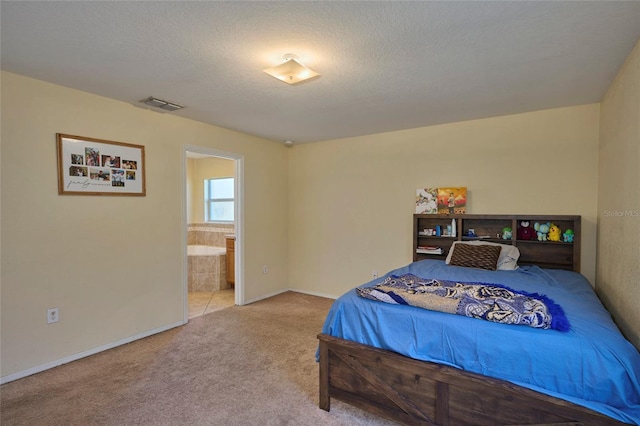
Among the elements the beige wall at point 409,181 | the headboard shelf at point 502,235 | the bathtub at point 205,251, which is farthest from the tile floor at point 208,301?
the headboard shelf at point 502,235

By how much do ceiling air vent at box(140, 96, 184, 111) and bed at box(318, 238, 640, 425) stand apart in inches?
98.8

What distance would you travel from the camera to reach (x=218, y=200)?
20.2ft

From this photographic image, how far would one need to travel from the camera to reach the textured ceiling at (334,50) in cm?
167

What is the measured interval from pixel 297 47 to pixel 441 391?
2.20 meters

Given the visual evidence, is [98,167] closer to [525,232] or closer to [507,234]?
[507,234]

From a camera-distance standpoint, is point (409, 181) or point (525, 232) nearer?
point (525, 232)

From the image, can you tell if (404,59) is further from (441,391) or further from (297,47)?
(441,391)

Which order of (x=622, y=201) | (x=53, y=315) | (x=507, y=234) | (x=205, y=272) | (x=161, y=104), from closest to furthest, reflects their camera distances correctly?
Answer: (x=622, y=201)
(x=53, y=315)
(x=161, y=104)
(x=507, y=234)
(x=205, y=272)

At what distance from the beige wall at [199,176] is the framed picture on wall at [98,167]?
2.86 m

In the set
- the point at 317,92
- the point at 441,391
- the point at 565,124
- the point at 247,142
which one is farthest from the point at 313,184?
the point at 441,391

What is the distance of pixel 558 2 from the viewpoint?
159 cm

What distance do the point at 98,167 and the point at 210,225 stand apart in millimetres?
3340

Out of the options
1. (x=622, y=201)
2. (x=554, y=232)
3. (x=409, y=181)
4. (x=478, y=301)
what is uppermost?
(x=409, y=181)

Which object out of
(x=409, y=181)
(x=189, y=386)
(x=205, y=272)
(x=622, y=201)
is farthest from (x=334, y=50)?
(x=205, y=272)
